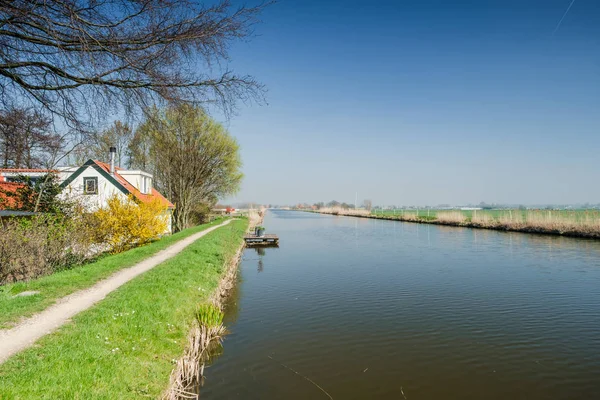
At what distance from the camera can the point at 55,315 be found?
24.3 feet

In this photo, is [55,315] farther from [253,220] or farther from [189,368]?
[253,220]

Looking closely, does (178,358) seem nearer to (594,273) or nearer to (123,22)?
(123,22)

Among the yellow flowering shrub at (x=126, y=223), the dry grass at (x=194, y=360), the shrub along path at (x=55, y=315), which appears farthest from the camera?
the yellow flowering shrub at (x=126, y=223)

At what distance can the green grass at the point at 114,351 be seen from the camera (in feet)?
15.9

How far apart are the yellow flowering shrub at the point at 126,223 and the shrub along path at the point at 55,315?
6902 millimetres

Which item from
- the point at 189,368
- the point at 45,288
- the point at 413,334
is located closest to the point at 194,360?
the point at 189,368

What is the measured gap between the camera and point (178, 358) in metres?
6.89

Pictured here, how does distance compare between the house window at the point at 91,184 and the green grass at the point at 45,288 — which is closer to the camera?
the green grass at the point at 45,288

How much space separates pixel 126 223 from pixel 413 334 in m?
15.5

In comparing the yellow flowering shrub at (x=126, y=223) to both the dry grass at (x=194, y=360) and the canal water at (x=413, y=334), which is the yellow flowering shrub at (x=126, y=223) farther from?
the dry grass at (x=194, y=360)

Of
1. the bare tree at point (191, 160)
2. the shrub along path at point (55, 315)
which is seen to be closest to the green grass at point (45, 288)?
the shrub along path at point (55, 315)

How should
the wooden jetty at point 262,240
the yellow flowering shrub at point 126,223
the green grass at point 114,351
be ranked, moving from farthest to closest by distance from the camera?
1. the wooden jetty at point 262,240
2. the yellow flowering shrub at point 126,223
3. the green grass at point 114,351

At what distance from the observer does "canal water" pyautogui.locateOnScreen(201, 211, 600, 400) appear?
6.96 metres

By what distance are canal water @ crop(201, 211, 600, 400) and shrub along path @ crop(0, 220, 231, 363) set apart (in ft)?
10.2
